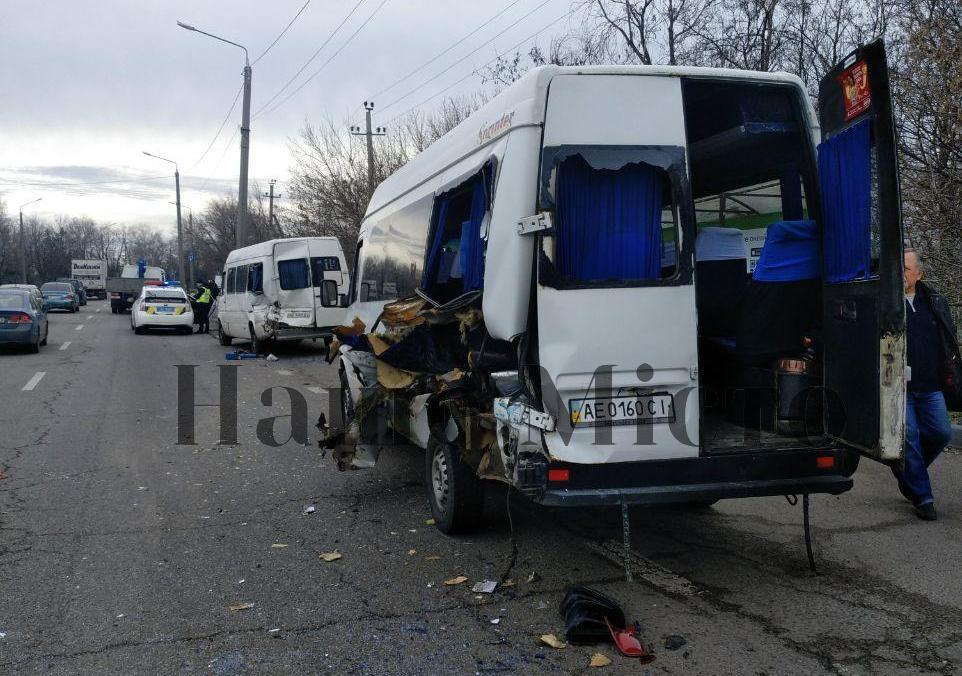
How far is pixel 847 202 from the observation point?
4219mm

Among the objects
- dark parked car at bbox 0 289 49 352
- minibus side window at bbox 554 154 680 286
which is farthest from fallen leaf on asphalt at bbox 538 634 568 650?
dark parked car at bbox 0 289 49 352

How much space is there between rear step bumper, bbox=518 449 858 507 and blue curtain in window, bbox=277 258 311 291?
1447cm

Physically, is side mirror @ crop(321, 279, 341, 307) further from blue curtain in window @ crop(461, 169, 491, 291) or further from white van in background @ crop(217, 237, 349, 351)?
white van in background @ crop(217, 237, 349, 351)

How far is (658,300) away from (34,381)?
12.7 metres

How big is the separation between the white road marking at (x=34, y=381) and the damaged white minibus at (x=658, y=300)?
410 inches

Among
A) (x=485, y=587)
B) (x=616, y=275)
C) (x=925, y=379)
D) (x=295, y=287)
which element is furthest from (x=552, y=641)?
(x=295, y=287)

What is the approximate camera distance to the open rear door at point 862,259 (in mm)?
3883

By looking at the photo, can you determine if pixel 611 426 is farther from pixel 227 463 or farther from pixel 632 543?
pixel 227 463

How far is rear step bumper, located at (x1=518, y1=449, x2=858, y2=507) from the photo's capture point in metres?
4.07

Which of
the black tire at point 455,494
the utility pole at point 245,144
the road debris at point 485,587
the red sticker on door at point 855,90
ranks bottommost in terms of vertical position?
the road debris at point 485,587

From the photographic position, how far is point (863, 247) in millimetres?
4090

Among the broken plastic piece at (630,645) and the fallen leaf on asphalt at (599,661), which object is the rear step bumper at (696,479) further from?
the fallen leaf on asphalt at (599,661)

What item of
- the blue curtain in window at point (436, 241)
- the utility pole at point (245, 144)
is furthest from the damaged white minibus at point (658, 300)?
the utility pole at point (245, 144)

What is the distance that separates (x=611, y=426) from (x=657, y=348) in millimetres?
463
